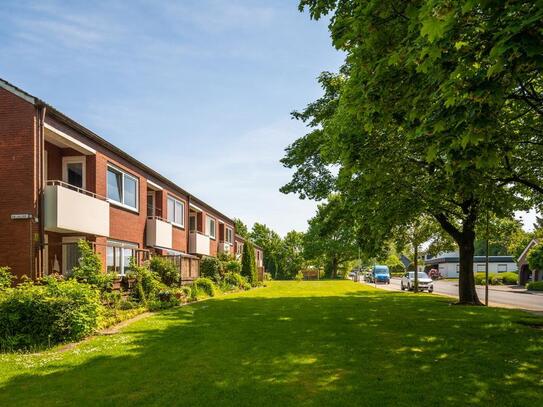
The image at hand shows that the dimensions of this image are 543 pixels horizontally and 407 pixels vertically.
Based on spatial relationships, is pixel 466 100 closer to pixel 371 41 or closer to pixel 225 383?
pixel 371 41

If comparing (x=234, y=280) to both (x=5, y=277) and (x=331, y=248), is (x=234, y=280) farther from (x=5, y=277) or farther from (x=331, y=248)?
(x=331, y=248)

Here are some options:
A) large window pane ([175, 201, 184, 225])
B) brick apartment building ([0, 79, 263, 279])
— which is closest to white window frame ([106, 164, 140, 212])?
brick apartment building ([0, 79, 263, 279])

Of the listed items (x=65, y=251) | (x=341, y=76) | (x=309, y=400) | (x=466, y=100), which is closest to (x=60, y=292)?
(x=65, y=251)

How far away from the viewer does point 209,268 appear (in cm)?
2930

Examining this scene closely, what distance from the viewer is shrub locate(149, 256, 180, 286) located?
20.1 meters

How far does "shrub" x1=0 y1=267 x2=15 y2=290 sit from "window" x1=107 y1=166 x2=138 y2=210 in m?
6.16

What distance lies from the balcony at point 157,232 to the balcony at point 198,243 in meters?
6.50

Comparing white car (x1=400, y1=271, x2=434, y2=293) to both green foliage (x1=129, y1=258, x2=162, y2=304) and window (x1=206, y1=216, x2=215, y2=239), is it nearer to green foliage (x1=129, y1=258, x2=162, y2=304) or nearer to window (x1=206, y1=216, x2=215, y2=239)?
window (x1=206, y1=216, x2=215, y2=239)

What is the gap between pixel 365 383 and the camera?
7.09 metres

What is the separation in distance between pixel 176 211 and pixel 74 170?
36.5 feet

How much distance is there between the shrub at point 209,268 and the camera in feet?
95.5

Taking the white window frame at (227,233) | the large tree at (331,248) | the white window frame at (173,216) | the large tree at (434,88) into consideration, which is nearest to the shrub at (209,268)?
the white window frame at (173,216)

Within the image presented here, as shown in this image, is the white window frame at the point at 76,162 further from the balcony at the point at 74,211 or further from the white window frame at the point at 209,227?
the white window frame at the point at 209,227

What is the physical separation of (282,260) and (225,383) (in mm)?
67033
